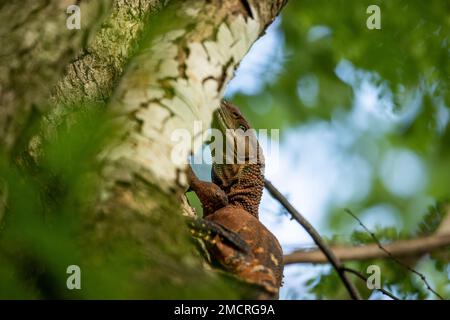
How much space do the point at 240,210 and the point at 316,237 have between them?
1.92 feet

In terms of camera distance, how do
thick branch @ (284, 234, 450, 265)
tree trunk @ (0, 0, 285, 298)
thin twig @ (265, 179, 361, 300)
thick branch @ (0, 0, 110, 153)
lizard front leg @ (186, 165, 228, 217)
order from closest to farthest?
1. tree trunk @ (0, 0, 285, 298)
2. thick branch @ (0, 0, 110, 153)
3. thin twig @ (265, 179, 361, 300)
4. lizard front leg @ (186, 165, 228, 217)
5. thick branch @ (284, 234, 450, 265)

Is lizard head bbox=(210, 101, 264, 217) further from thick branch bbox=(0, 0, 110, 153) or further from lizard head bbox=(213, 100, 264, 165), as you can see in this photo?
thick branch bbox=(0, 0, 110, 153)

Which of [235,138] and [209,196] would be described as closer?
[209,196]

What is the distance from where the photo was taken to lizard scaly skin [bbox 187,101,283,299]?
3949 millimetres

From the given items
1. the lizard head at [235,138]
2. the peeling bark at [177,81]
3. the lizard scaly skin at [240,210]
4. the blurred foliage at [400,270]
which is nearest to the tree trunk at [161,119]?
the peeling bark at [177,81]

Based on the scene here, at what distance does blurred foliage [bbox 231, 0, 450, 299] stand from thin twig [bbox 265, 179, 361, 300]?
1.15m

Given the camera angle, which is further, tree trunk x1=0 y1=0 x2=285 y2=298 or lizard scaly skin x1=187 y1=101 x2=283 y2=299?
lizard scaly skin x1=187 y1=101 x2=283 y2=299

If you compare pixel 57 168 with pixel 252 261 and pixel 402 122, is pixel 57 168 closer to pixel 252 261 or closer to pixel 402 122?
pixel 252 261

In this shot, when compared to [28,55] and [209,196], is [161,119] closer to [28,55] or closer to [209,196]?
[28,55]

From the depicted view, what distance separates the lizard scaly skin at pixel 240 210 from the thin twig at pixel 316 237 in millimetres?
152

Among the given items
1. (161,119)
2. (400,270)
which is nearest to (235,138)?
(400,270)

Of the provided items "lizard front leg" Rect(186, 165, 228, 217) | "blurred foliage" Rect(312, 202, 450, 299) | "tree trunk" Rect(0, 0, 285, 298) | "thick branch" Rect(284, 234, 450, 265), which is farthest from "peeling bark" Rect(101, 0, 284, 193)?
"blurred foliage" Rect(312, 202, 450, 299)

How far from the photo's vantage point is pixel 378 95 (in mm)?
6711
